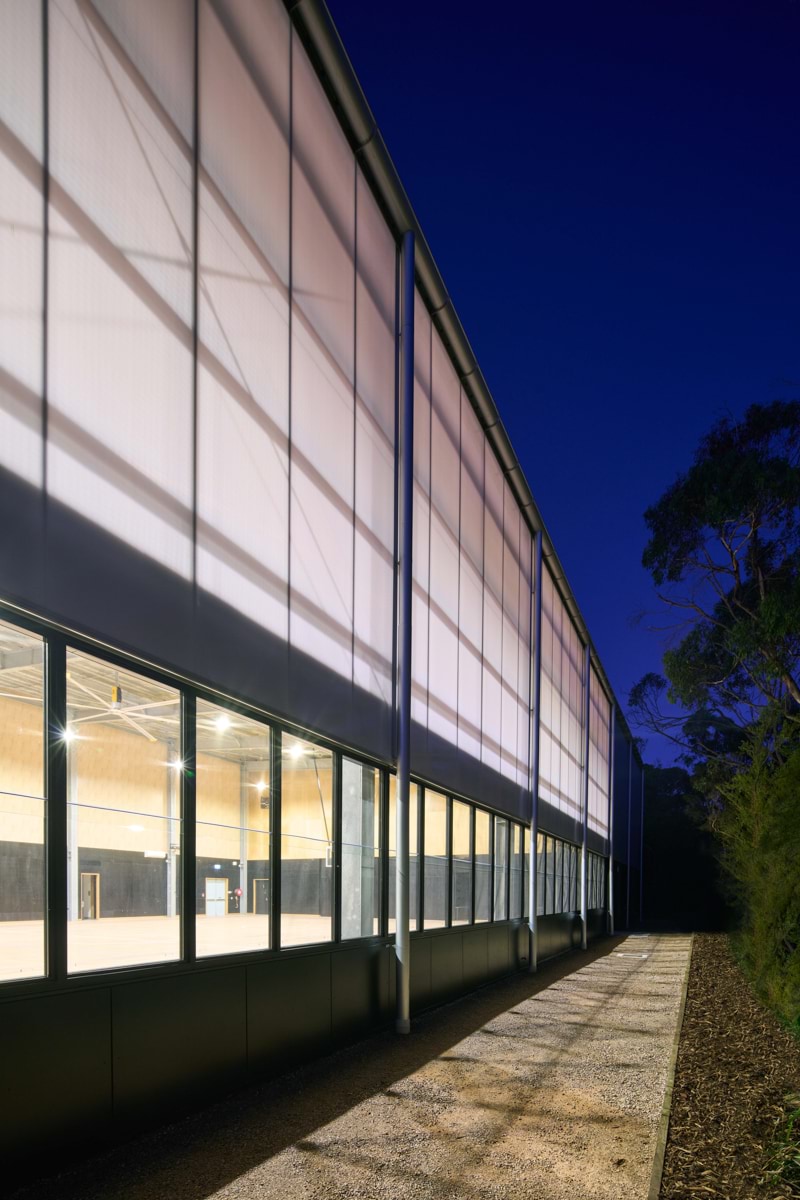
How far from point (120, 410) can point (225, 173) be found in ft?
9.62

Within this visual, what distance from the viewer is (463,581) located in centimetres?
1716

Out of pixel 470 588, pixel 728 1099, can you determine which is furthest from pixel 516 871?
pixel 728 1099

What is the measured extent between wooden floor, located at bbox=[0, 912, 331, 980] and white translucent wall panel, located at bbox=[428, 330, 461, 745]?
5952mm

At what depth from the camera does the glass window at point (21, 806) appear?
5.89 metres

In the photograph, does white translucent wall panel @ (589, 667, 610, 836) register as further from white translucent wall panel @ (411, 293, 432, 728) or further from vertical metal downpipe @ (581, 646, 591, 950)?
white translucent wall panel @ (411, 293, 432, 728)

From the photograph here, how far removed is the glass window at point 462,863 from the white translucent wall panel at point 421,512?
2.92 meters

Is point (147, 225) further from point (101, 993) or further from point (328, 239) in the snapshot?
point (101, 993)

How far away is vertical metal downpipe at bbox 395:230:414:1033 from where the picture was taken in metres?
12.4

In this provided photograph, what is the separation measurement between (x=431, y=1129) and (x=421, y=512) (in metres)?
8.97

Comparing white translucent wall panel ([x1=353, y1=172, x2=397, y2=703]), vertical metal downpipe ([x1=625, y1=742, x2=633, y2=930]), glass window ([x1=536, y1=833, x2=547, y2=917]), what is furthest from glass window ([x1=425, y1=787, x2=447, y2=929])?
vertical metal downpipe ([x1=625, y1=742, x2=633, y2=930])

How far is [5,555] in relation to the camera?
19.0 feet

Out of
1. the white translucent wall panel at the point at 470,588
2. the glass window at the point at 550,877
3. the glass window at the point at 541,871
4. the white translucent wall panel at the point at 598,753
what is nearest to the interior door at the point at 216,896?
the white translucent wall panel at the point at 470,588

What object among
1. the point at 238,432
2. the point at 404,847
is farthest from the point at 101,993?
A: the point at 404,847

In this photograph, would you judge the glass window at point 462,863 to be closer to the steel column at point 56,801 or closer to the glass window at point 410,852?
the glass window at point 410,852
